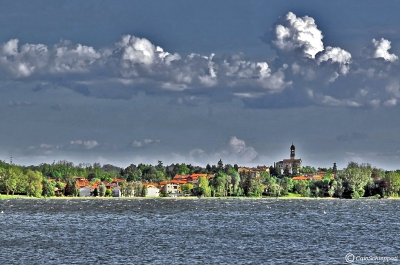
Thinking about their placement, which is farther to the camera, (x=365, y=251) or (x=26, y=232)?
(x=26, y=232)

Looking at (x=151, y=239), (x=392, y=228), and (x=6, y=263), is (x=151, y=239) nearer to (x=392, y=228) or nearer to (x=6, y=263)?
(x=6, y=263)

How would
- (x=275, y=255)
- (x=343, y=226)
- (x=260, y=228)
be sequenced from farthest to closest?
(x=343, y=226) < (x=260, y=228) < (x=275, y=255)

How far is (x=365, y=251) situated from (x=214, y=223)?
160 feet

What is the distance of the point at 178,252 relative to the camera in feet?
265

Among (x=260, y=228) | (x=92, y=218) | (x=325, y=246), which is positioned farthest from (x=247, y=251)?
(x=92, y=218)

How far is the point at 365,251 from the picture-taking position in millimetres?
82000

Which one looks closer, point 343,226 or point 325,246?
point 325,246

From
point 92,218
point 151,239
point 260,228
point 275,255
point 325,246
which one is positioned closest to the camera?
point 275,255

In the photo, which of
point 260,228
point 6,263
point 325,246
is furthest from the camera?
point 260,228

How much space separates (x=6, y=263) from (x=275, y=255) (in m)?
28.5

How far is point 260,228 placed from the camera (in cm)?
11594

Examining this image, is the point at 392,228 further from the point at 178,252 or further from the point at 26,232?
the point at 26,232

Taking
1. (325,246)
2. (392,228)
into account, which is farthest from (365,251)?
(392,228)

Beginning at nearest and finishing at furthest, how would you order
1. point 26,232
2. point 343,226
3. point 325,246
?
point 325,246
point 26,232
point 343,226
